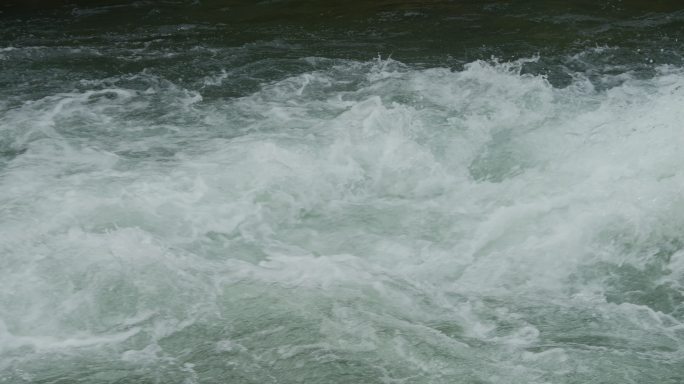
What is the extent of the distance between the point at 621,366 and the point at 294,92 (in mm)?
4303

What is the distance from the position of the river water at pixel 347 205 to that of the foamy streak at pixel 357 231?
0.02 meters

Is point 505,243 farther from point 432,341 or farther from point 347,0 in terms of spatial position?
point 347,0

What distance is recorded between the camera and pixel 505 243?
542 cm

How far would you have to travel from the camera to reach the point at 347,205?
19.5 feet

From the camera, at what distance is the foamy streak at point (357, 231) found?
15.0ft

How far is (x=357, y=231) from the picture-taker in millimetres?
5633

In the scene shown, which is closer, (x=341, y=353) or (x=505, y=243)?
(x=341, y=353)

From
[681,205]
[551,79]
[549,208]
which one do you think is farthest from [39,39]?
[681,205]

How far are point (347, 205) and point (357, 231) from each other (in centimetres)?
35

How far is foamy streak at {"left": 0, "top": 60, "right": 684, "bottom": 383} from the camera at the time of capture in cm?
456

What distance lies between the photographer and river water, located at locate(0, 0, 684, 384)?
454cm

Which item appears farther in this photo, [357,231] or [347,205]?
[347,205]

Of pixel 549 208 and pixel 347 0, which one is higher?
pixel 347 0

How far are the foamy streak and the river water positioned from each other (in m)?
0.02
